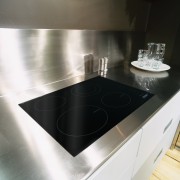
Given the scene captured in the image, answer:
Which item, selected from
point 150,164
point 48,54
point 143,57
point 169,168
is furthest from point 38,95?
point 169,168

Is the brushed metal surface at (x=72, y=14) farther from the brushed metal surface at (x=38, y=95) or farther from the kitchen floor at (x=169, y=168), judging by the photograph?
the kitchen floor at (x=169, y=168)

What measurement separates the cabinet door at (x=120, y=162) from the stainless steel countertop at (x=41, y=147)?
0.08 feet

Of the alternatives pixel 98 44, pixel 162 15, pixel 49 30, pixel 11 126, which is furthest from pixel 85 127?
pixel 162 15

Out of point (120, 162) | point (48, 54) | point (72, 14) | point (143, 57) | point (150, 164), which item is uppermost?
point (72, 14)

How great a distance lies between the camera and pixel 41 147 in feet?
1.73

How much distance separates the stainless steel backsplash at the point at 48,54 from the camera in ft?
2.59

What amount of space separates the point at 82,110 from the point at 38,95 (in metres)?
0.29

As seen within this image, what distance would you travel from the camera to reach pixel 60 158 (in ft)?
1.60

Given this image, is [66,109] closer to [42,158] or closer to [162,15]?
[42,158]

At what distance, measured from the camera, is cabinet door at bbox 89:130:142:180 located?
50 centimetres

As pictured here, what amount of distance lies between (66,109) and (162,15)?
1.40 metres

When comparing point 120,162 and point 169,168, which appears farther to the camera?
point 169,168

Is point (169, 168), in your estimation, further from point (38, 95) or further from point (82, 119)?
point (38, 95)

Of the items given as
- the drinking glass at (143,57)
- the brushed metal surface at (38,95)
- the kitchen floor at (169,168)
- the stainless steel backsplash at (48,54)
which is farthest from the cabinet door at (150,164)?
the stainless steel backsplash at (48,54)
